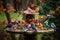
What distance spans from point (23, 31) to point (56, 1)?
230cm

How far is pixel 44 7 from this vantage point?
18.0 ft

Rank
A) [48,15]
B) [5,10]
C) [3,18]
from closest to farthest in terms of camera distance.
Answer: [5,10]
[3,18]
[48,15]

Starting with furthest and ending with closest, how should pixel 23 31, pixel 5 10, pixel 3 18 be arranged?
pixel 3 18 < pixel 5 10 < pixel 23 31

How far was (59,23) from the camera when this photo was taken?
5180mm

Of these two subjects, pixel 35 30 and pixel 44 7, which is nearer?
pixel 35 30

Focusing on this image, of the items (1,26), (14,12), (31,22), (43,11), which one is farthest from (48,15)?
(31,22)

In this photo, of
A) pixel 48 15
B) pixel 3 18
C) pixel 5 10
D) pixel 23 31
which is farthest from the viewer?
pixel 48 15

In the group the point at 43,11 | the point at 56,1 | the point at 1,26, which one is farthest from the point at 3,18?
the point at 56,1

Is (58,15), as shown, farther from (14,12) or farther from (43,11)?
(14,12)

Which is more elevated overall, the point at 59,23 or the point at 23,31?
the point at 23,31

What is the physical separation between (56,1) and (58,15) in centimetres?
43

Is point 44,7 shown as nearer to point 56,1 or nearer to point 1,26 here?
point 56,1

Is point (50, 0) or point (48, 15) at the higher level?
point (50, 0)

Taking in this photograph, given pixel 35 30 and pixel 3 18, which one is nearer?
pixel 35 30
